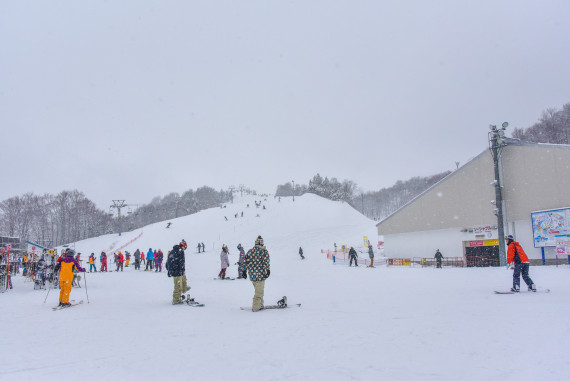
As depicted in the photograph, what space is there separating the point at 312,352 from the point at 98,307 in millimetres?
7348

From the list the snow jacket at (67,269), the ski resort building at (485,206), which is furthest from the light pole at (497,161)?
the snow jacket at (67,269)

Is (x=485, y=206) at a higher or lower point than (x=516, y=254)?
higher

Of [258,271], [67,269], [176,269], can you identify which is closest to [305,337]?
[258,271]

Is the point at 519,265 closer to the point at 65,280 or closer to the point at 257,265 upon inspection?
the point at 257,265

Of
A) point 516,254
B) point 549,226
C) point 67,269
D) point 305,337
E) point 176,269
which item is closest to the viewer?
point 305,337

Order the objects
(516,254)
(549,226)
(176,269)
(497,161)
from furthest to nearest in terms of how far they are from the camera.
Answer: (497,161) → (549,226) → (176,269) → (516,254)

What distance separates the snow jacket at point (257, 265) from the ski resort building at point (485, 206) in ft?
62.5

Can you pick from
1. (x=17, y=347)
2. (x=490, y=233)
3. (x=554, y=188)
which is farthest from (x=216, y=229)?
(x=17, y=347)

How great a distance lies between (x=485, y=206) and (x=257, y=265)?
2303 cm

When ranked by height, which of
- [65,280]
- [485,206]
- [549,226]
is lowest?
[65,280]

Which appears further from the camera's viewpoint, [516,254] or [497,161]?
[497,161]

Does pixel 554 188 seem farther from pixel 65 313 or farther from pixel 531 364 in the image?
pixel 65 313

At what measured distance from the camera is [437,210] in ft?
95.5

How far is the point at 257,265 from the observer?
8.45 metres
